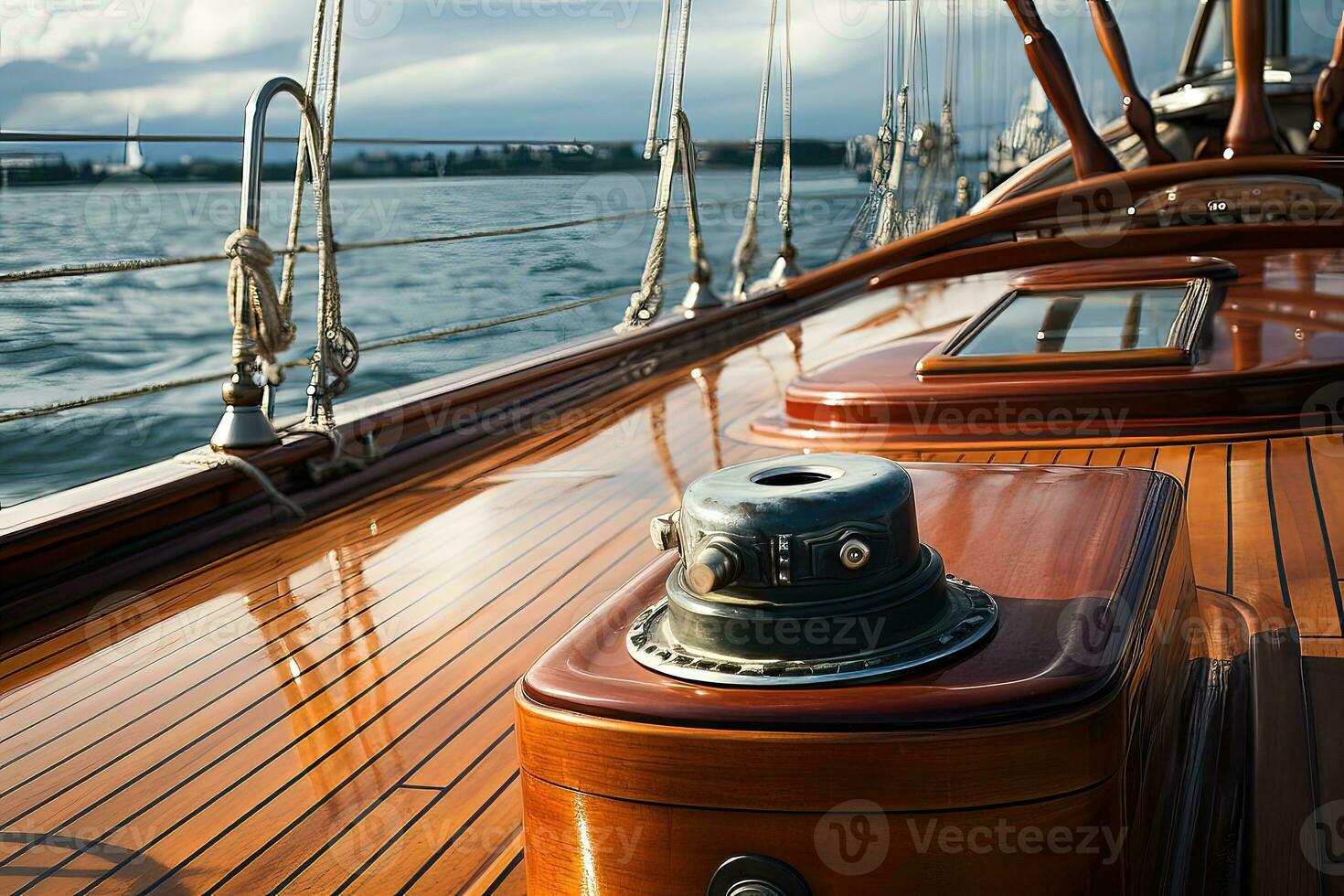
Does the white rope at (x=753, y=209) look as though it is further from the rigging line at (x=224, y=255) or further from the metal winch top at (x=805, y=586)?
the metal winch top at (x=805, y=586)

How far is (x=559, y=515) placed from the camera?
2029 millimetres

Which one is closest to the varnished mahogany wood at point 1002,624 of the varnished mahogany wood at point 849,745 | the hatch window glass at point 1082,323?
the varnished mahogany wood at point 849,745

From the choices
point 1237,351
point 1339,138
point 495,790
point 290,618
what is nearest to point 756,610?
point 495,790

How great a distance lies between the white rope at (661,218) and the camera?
3.33 m

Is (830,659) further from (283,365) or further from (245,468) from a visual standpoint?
(283,365)

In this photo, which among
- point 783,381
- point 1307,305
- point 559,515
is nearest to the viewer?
point 559,515

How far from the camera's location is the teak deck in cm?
111

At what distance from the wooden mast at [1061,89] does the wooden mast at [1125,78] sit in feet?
0.66

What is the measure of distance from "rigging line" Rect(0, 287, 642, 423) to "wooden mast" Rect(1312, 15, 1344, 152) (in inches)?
95.6

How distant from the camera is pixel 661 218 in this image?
3406 millimetres

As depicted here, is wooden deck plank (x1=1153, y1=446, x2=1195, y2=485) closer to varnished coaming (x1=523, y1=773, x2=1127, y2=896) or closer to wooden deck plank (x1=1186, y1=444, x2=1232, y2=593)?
wooden deck plank (x1=1186, y1=444, x2=1232, y2=593)

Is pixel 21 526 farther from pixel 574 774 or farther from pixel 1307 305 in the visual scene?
pixel 1307 305

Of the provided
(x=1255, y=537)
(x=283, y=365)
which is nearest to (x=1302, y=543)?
(x=1255, y=537)

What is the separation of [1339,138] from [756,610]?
4.17m
